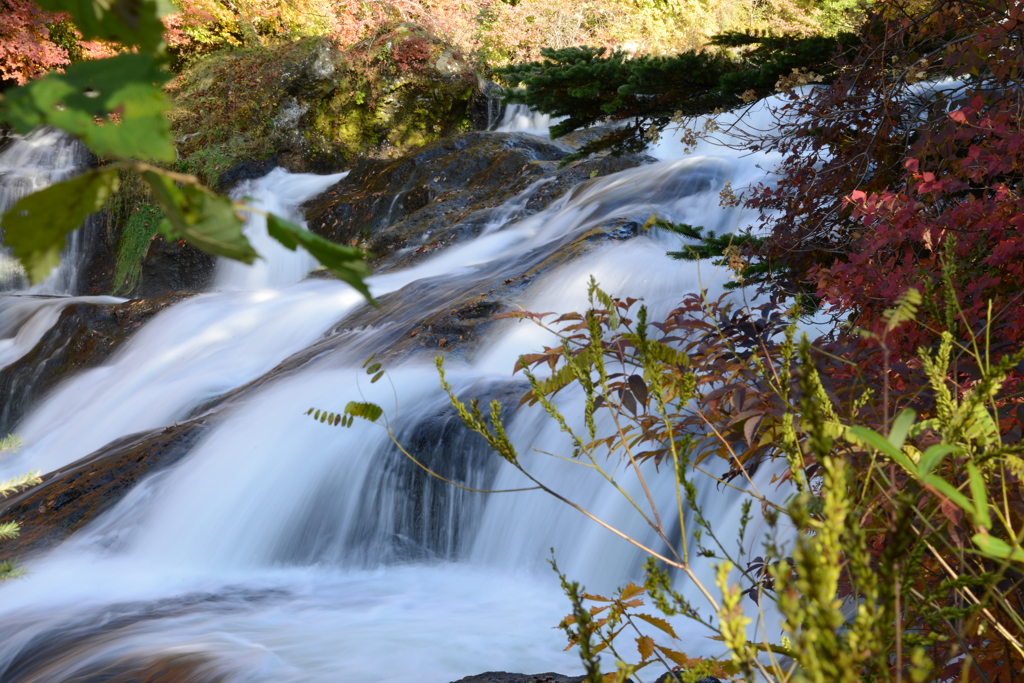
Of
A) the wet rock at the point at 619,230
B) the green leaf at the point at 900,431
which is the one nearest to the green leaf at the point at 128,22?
the green leaf at the point at 900,431

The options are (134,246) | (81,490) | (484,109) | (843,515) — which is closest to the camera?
(843,515)

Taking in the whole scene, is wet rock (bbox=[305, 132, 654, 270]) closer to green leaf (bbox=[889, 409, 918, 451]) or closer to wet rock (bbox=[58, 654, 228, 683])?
wet rock (bbox=[58, 654, 228, 683])

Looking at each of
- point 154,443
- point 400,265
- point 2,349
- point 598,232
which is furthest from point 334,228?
point 154,443

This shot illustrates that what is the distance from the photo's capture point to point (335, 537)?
4.22 metres

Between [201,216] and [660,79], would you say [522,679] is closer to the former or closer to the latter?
[201,216]

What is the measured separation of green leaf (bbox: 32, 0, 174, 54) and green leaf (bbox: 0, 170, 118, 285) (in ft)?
0.27

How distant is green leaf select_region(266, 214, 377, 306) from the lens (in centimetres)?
43

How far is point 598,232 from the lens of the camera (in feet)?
21.6

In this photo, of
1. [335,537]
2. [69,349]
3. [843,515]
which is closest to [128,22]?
[843,515]

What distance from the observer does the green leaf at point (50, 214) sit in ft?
1.38

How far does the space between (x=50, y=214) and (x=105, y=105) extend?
0.28 feet

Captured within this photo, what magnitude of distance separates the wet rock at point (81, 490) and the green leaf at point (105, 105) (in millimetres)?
4574

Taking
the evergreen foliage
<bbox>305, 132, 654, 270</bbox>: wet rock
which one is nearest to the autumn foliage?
the evergreen foliage

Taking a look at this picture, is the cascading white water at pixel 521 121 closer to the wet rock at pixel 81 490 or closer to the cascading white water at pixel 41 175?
the cascading white water at pixel 41 175
